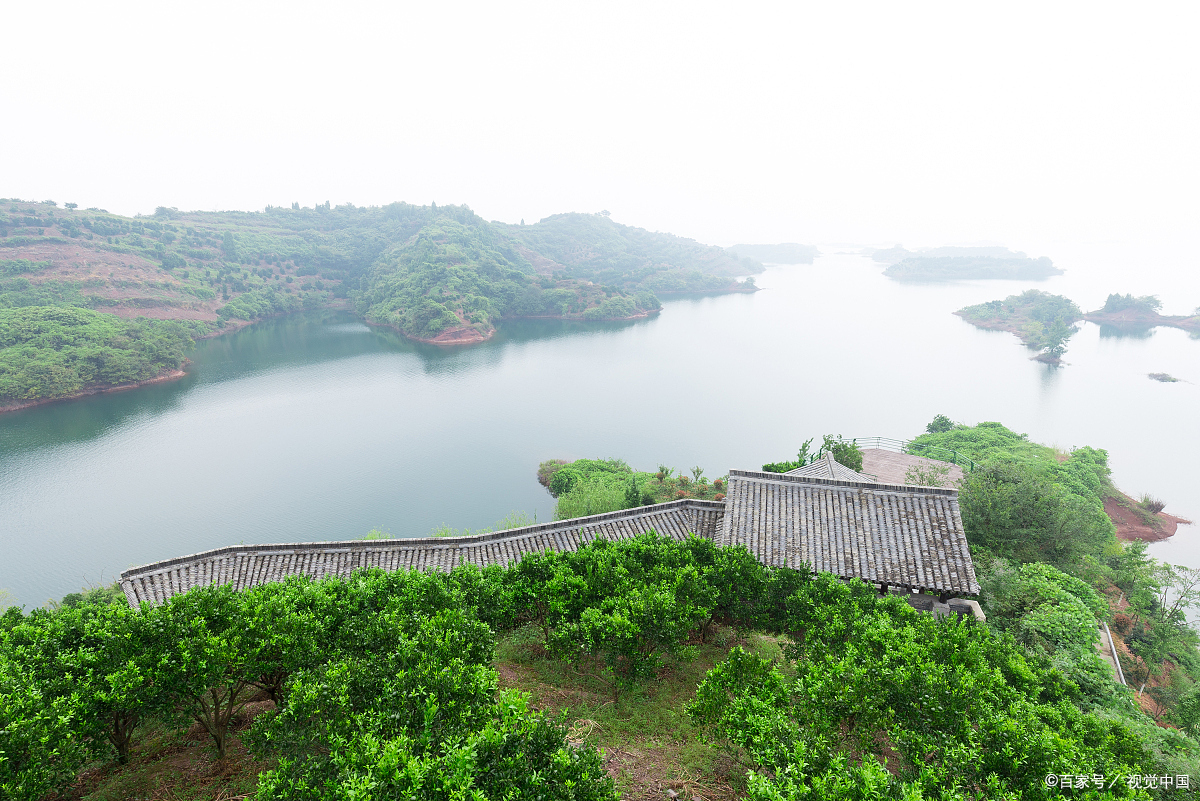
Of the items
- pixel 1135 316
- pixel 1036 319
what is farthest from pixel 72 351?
pixel 1135 316

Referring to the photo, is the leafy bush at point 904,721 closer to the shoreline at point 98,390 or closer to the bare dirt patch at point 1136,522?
the bare dirt patch at point 1136,522

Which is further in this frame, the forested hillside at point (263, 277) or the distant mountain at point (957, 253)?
the distant mountain at point (957, 253)

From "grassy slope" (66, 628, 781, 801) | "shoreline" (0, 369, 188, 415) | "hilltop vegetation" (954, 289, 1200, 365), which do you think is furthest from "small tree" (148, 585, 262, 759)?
"hilltop vegetation" (954, 289, 1200, 365)

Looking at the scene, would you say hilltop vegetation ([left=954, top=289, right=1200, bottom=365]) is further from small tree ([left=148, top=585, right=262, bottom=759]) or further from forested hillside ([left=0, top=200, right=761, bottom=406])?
small tree ([left=148, top=585, right=262, bottom=759])

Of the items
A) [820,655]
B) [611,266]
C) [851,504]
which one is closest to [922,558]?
[851,504]

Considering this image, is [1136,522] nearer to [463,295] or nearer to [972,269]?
[463,295]

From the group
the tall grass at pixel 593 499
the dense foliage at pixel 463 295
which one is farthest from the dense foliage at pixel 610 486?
the dense foliage at pixel 463 295

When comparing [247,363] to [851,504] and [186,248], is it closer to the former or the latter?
[186,248]
